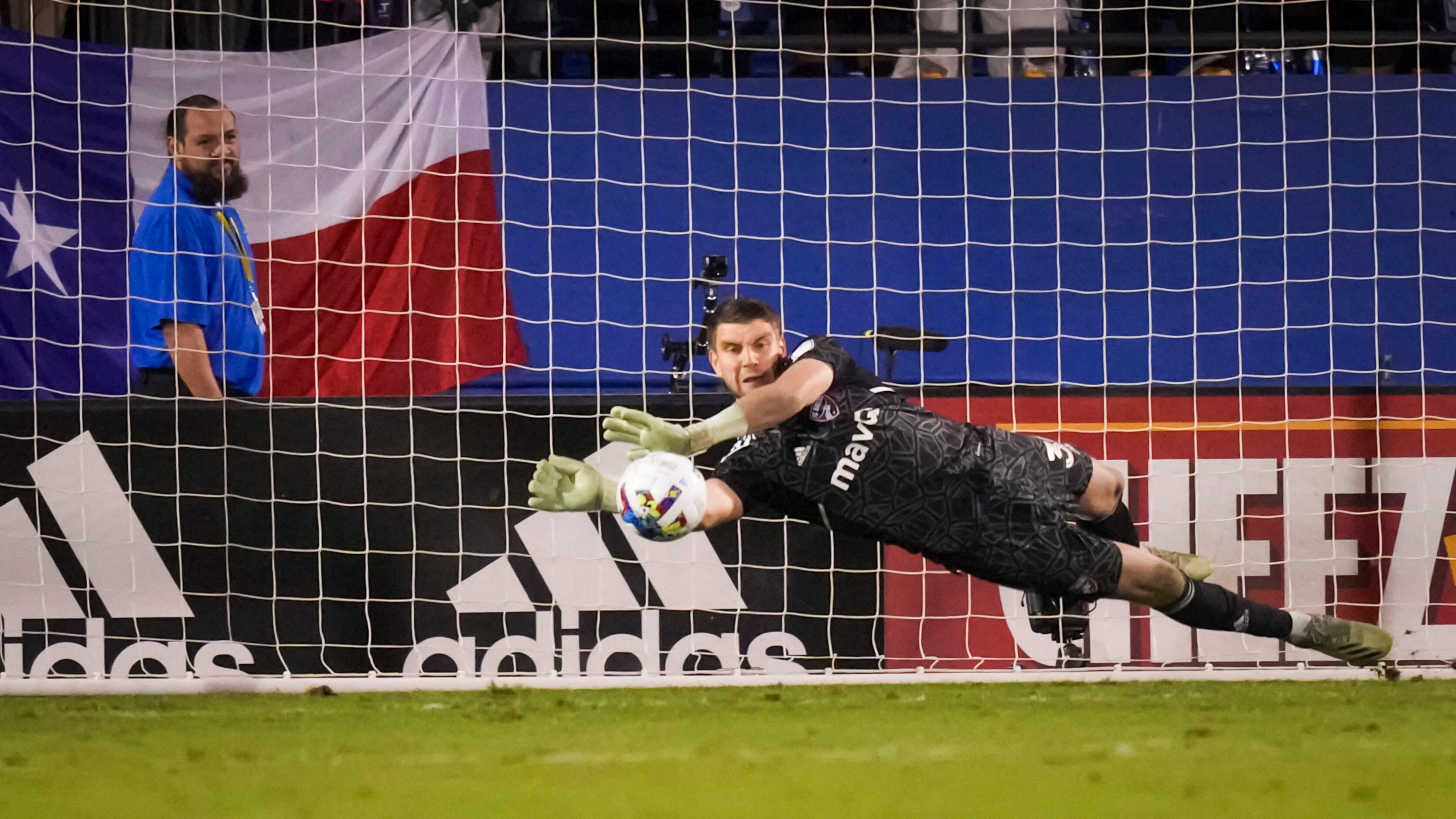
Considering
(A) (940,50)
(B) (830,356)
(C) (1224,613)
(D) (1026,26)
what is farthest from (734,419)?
(D) (1026,26)

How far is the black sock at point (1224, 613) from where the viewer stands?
4824 mm

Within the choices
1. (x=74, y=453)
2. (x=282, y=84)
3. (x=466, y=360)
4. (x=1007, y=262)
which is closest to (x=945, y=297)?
(x=1007, y=262)

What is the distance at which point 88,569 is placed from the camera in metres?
5.17

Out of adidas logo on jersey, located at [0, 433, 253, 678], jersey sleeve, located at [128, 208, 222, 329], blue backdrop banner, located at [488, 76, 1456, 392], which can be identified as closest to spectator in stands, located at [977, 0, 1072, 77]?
blue backdrop banner, located at [488, 76, 1456, 392]

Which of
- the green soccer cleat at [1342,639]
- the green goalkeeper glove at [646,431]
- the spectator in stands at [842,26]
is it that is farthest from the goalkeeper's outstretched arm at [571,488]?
the spectator in stands at [842,26]

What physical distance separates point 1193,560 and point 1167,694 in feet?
1.97

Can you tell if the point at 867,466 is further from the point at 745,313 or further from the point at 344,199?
the point at 344,199

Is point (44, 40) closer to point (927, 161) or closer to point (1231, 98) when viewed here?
point (927, 161)

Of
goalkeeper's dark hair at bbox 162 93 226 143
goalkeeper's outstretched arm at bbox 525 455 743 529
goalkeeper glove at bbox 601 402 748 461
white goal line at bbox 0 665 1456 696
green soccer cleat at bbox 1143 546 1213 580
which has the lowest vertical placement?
white goal line at bbox 0 665 1456 696

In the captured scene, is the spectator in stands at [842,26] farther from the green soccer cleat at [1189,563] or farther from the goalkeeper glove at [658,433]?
the goalkeeper glove at [658,433]

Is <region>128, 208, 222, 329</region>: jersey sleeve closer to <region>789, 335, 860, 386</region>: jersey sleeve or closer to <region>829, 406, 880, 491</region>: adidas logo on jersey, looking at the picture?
<region>789, 335, 860, 386</region>: jersey sleeve

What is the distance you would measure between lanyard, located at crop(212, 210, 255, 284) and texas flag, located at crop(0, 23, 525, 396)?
0.86ft

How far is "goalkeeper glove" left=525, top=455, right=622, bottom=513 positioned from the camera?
4406 millimetres

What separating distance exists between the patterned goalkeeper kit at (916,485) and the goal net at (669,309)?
0.45 meters
